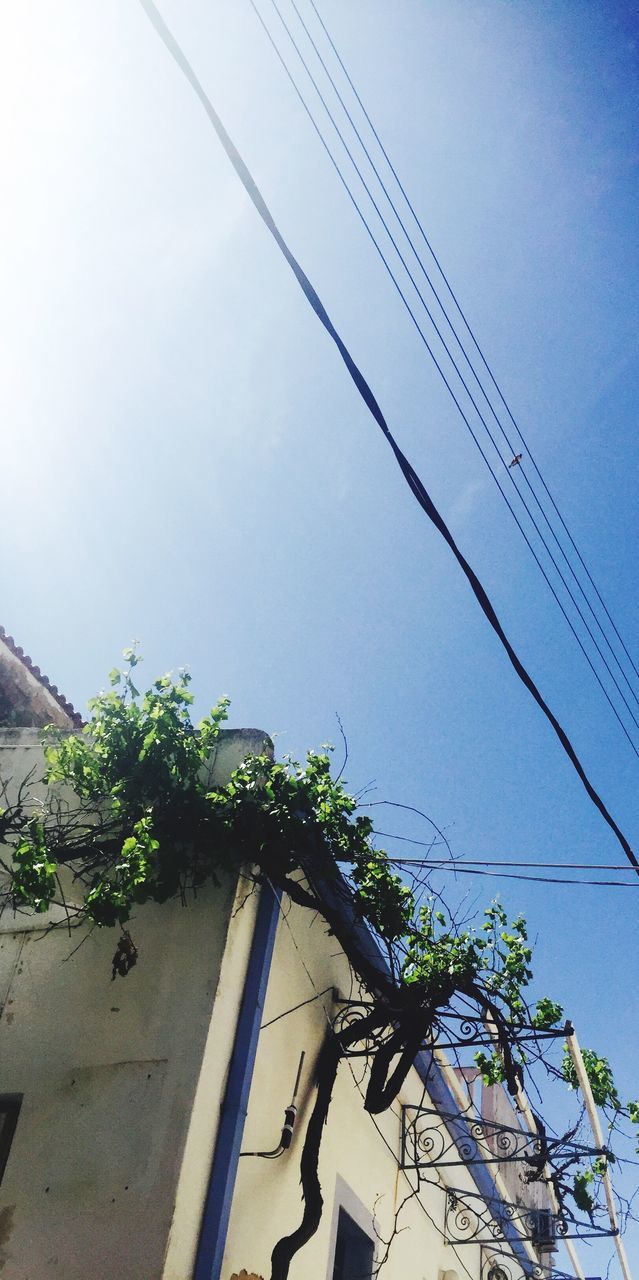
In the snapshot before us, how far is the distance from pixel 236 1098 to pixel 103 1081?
0.76 metres

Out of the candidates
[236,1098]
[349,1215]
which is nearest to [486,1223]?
[349,1215]

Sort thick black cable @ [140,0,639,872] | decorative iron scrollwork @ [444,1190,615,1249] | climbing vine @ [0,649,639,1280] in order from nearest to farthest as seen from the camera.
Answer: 1. thick black cable @ [140,0,639,872]
2. climbing vine @ [0,649,639,1280]
3. decorative iron scrollwork @ [444,1190,615,1249]

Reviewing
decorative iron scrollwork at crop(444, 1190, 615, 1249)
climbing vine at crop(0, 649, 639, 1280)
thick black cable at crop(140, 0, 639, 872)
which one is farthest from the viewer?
decorative iron scrollwork at crop(444, 1190, 615, 1249)

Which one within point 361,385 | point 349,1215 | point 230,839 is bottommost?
point 349,1215

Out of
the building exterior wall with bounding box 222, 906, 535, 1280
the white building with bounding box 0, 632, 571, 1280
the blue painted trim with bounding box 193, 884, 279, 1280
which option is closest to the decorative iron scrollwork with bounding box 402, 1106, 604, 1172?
the building exterior wall with bounding box 222, 906, 535, 1280

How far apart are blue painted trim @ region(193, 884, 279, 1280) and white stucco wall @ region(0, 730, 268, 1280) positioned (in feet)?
0.28

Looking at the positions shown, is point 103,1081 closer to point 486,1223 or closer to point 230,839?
point 230,839

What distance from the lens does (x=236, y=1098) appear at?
189 inches

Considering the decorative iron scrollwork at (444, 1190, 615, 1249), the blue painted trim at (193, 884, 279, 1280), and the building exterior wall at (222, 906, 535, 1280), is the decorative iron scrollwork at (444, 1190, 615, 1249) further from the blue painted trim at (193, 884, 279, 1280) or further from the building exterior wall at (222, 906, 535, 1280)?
the blue painted trim at (193, 884, 279, 1280)

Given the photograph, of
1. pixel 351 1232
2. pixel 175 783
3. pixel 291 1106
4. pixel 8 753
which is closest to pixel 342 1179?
pixel 351 1232

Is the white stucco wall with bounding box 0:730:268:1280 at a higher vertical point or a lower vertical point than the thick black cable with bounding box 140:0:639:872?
lower

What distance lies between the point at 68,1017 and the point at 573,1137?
451 cm

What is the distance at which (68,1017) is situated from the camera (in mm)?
5152

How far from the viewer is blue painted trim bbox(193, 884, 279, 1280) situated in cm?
438
